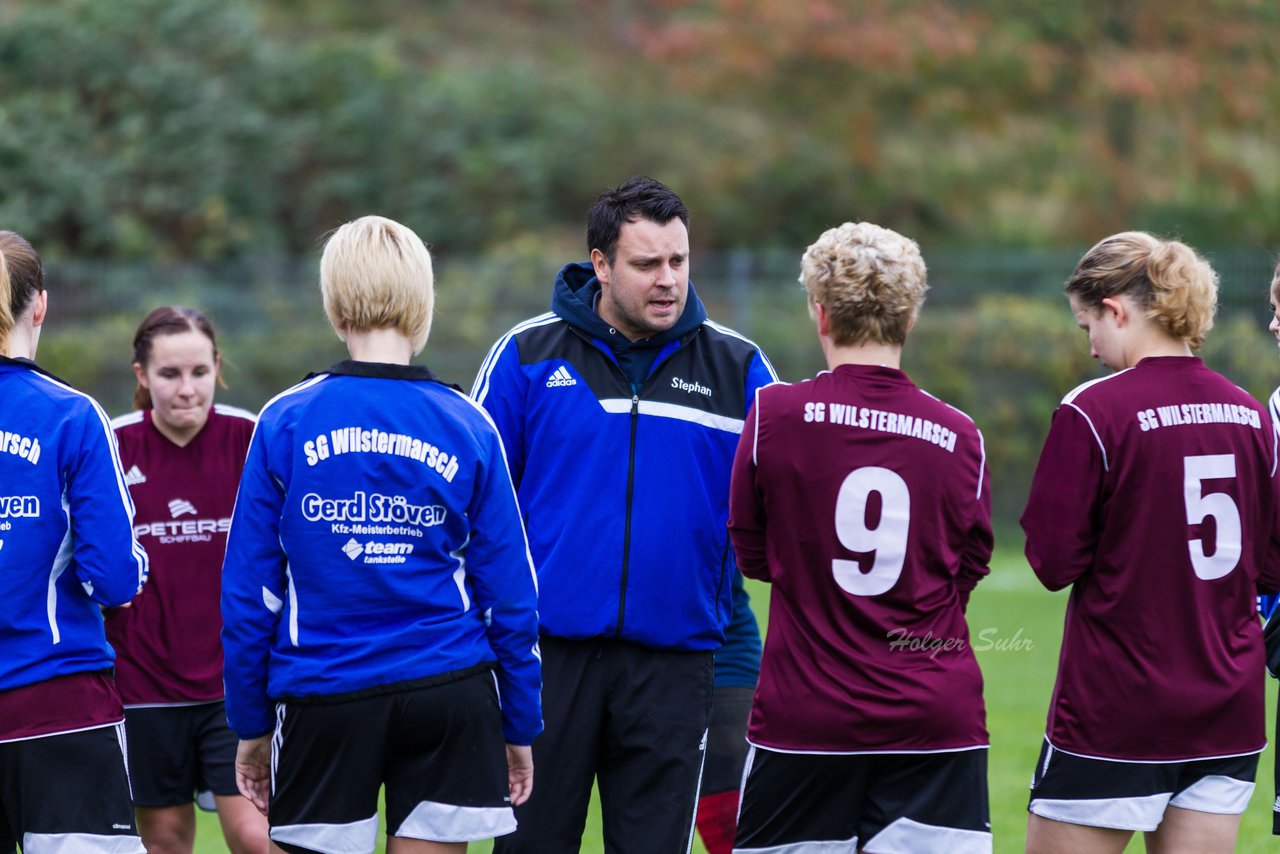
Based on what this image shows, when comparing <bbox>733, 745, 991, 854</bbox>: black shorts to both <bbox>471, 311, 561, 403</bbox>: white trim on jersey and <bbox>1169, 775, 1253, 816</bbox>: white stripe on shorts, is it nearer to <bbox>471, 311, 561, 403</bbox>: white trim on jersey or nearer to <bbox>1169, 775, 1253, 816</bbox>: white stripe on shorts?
<bbox>1169, 775, 1253, 816</bbox>: white stripe on shorts

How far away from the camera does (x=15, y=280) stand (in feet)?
12.8

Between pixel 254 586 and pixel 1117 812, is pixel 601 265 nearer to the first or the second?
pixel 254 586

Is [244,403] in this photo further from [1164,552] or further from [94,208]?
[1164,552]

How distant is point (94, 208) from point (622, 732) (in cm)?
1653

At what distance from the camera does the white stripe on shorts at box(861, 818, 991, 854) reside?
3697mm

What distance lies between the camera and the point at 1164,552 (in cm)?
384

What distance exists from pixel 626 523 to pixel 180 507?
181 centimetres

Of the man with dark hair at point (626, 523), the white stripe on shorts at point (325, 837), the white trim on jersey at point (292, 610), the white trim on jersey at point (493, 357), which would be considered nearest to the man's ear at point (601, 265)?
the man with dark hair at point (626, 523)

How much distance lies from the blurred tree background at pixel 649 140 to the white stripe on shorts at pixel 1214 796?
12.6m

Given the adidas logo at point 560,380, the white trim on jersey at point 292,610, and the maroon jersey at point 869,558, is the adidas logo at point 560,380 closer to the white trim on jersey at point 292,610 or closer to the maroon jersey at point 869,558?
the maroon jersey at point 869,558

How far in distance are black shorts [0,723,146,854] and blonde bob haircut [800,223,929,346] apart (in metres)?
2.10

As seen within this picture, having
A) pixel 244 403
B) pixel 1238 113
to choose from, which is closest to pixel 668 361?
pixel 244 403

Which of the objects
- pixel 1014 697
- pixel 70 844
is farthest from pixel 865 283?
pixel 1014 697

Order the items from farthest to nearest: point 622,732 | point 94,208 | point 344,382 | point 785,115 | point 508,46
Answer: point 508,46
point 785,115
point 94,208
point 622,732
point 344,382
